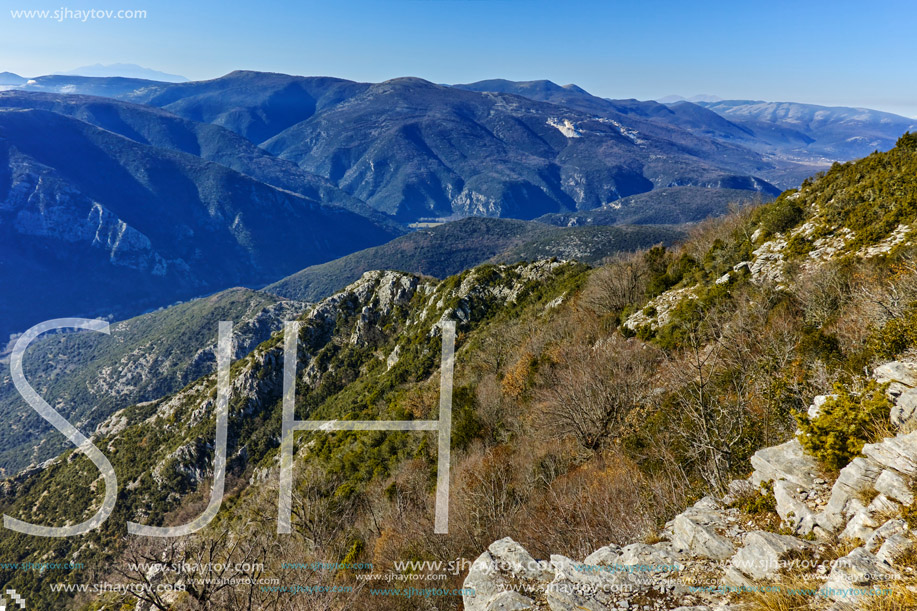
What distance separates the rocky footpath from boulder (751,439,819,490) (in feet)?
0.07

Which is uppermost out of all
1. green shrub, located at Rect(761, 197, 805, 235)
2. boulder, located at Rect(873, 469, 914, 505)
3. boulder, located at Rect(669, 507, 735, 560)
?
green shrub, located at Rect(761, 197, 805, 235)

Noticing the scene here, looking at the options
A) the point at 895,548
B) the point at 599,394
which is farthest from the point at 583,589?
the point at 599,394

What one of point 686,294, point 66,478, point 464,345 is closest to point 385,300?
point 464,345

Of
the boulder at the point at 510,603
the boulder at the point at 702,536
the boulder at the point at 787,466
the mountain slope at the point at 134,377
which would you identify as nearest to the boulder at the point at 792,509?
the boulder at the point at 787,466

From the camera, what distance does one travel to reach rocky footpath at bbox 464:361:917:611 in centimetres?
643

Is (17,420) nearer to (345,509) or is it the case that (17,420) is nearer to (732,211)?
(345,509)

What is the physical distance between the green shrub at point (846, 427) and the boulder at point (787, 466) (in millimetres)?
305

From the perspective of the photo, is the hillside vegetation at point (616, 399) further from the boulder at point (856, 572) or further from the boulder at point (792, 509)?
the boulder at point (856, 572)

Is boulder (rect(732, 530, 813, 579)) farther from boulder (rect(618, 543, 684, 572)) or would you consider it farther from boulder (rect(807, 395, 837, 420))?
boulder (rect(807, 395, 837, 420))

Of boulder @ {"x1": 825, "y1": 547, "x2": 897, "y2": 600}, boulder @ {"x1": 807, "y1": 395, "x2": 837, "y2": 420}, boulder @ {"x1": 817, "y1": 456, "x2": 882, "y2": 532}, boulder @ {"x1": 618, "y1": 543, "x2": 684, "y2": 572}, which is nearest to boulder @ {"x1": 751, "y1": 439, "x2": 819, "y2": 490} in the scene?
boulder @ {"x1": 807, "y1": 395, "x2": 837, "y2": 420}

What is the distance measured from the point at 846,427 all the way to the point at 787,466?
1512mm

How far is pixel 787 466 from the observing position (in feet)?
31.3

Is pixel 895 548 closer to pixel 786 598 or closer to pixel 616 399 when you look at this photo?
pixel 786 598

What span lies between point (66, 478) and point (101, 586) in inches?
3604
